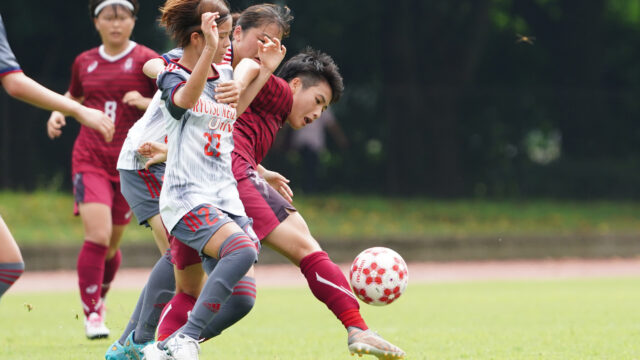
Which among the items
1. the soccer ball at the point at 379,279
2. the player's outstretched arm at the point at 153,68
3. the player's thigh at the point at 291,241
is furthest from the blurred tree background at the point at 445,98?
the player's thigh at the point at 291,241

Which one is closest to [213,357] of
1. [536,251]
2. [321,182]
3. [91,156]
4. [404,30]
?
[91,156]

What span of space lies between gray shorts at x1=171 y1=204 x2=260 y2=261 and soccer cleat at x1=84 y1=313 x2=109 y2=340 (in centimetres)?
253

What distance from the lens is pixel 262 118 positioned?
5738 millimetres

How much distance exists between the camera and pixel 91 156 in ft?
24.6

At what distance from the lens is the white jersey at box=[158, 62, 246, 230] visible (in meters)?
5.03

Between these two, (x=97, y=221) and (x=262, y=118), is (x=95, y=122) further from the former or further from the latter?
(x=97, y=221)

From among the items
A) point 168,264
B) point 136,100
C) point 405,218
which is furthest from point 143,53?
point 405,218

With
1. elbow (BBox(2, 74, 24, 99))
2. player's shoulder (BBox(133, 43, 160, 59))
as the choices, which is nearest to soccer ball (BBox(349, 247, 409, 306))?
elbow (BBox(2, 74, 24, 99))

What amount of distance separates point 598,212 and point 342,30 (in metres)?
7.24

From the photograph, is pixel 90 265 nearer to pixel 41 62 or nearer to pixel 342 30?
pixel 41 62

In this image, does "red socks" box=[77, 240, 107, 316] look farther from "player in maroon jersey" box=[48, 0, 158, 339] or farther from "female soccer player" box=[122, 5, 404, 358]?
"female soccer player" box=[122, 5, 404, 358]

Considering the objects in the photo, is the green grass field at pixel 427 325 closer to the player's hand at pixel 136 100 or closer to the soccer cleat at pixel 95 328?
the soccer cleat at pixel 95 328

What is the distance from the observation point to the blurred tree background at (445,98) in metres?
21.8

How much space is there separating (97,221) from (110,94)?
2.86 ft
